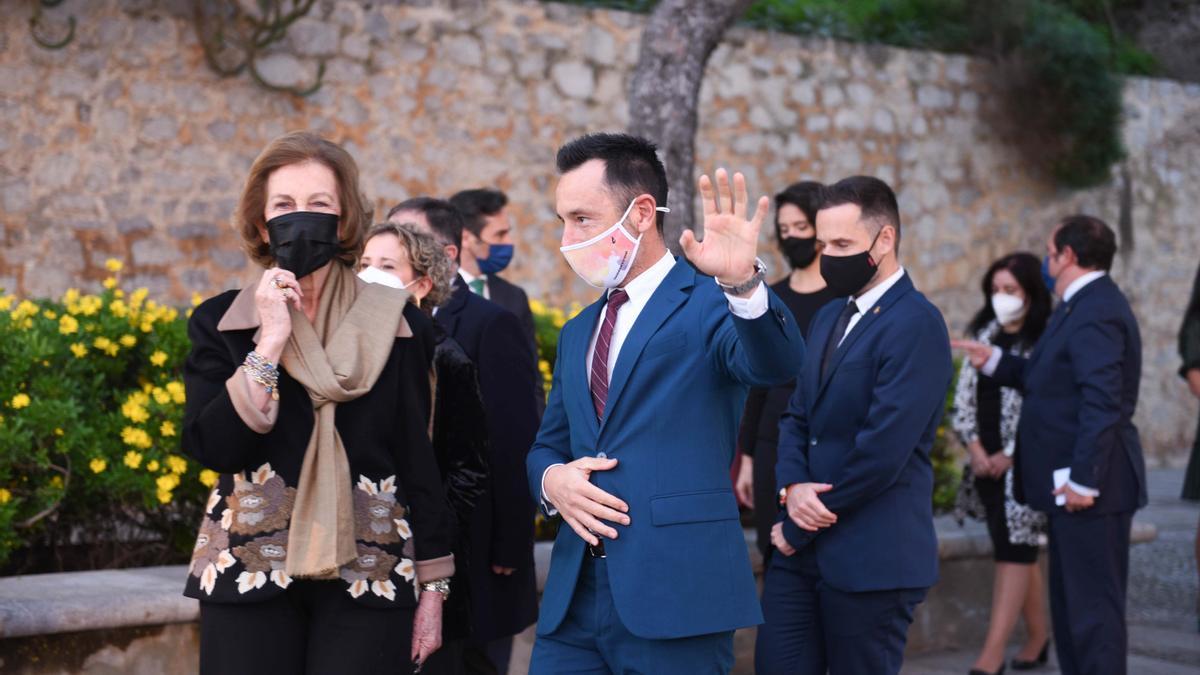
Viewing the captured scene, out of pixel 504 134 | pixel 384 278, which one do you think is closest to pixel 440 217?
pixel 384 278

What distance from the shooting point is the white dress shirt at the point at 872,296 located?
4.15m

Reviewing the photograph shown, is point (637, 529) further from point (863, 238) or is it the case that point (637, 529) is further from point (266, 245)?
point (863, 238)

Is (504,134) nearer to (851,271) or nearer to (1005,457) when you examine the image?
(1005,457)

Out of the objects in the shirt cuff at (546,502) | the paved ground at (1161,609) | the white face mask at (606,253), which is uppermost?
the white face mask at (606,253)

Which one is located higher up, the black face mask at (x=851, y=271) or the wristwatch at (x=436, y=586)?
the black face mask at (x=851, y=271)

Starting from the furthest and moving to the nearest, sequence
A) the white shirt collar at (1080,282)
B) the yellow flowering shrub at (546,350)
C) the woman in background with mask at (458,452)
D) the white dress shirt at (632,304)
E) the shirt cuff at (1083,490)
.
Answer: the yellow flowering shrub at (546,350) → the white shirt collar at (1080,282) → the shirt cuff at (1083,490) → the woman in background with mask at (458,452) → the white dress shirt at (632,304)

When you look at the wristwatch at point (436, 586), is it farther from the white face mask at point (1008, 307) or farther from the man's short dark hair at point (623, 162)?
the white face mask at point (1008, 307)

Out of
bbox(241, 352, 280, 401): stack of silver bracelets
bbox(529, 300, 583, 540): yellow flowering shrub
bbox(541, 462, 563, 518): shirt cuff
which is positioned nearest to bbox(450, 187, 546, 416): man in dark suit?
bbox(529, 300, 583, 540): yellow flowering shrub

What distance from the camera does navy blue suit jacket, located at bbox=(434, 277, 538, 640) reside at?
4.09m

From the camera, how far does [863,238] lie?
417cm

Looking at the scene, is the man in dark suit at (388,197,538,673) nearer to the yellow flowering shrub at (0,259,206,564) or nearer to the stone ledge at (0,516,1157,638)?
the stone ledge at (0,516,1157,638)

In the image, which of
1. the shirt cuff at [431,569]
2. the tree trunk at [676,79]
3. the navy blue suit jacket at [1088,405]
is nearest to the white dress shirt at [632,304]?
the shirt cuff at [431,569]

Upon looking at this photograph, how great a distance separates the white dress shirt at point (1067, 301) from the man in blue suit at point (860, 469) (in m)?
1.04

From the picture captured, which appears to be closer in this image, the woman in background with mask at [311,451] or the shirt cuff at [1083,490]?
the woman in background with mask at [311,451]
